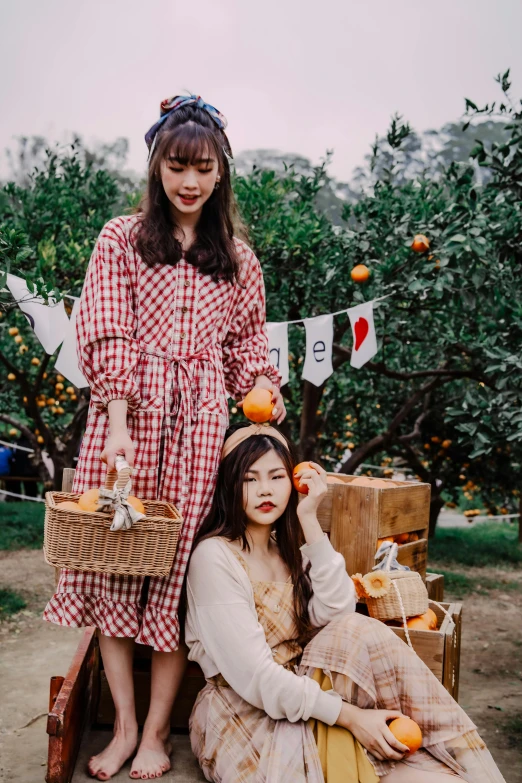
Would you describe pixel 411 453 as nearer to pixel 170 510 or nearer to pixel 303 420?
pixel 303 420

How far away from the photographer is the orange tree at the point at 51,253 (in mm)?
6137

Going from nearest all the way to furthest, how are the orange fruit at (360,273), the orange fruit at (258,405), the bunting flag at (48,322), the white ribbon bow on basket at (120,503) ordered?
1. the white ribbon bow on basket at (120,503)
2. the orange fruit at (258,405)
3. the bunting flag at (48,322)
4. the orange fruit at (360,273)

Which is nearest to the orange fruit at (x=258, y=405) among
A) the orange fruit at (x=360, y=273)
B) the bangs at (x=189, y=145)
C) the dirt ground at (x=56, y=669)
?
the bangs at (x=189, y=145)

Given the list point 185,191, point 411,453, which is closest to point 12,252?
point 185,191

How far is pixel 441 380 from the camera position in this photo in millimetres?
6992

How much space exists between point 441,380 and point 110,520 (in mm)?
5336

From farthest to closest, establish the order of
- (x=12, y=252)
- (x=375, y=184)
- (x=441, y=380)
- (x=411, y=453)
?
(x=411, y=453), (x=441, y=380), (x=375, y=184), (x=12, y=252)

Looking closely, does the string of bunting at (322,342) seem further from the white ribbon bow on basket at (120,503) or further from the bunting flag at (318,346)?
the white ribbon bow on basket at (120,503)

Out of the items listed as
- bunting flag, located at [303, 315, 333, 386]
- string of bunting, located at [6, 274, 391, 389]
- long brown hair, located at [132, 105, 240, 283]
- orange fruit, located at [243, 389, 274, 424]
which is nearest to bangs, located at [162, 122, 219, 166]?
long brown hair, located at [132, 105, 240, 283]

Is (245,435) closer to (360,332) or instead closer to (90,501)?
(90,501)

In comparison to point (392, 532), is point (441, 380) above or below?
above

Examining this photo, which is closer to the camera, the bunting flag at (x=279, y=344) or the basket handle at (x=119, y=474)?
the basket handle at (x=119, y=474)

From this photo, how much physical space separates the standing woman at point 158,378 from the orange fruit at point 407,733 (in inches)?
25.1

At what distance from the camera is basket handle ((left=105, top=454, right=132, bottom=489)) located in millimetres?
2072
